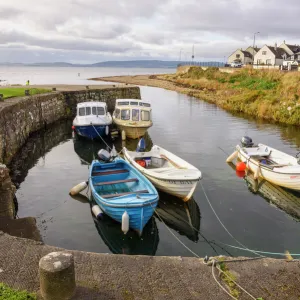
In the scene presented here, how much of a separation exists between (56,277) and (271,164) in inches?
605

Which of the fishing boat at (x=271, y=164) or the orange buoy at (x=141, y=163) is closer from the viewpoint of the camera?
the fishing boat at (x=271, y=164)

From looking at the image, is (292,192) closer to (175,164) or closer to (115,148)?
(175,164)

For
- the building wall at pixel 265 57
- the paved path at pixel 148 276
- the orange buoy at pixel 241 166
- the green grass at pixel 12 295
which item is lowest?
the orange buoy at pixel 241 166

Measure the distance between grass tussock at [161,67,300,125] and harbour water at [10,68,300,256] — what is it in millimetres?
8939

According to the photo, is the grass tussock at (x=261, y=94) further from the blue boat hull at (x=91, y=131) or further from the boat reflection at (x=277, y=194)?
the blue boat hull at (x=91, y=131)

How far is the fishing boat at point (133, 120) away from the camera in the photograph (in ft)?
84.0

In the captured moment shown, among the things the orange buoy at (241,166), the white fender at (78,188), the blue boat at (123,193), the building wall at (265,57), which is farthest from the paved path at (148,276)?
the building wall at (265,57)

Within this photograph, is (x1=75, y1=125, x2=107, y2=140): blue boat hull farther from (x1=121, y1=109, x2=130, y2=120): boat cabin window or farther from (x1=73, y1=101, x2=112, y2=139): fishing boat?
(x1=121, y1=109, x2=130, y2=120): boat cabin window

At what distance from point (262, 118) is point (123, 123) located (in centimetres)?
1721

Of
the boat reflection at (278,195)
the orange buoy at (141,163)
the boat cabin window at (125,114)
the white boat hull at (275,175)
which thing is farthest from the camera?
the boat cabin window at (125,114)

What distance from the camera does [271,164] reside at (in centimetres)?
1875

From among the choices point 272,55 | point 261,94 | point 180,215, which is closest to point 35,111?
point 180,215

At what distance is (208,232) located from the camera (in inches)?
487

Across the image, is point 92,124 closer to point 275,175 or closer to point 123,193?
point 123,193
